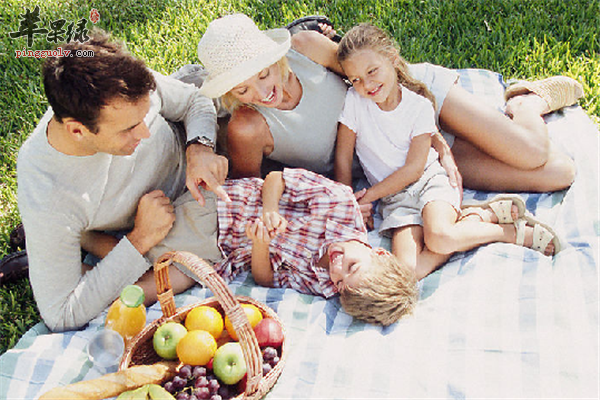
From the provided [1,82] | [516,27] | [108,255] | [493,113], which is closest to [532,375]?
[493,113]

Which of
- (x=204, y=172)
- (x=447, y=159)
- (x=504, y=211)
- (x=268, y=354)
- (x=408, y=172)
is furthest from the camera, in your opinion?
(x=447, y=159)

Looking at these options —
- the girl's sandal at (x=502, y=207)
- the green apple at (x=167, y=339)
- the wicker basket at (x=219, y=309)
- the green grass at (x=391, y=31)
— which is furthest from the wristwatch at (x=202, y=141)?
the green grass at (x=391, y=31)

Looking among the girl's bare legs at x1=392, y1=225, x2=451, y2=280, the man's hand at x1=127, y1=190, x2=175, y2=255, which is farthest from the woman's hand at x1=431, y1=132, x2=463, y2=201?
the man's hand at x1=127, y1=190, x2=175, y2=255

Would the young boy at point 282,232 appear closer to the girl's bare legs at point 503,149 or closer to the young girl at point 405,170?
the young girl at point 405,170

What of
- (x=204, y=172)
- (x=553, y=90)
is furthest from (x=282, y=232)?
(x=553, y=90)

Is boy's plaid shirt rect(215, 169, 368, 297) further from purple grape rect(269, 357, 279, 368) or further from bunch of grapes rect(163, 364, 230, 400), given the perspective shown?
bunch of grapes rect(163, 364, 230, 400)

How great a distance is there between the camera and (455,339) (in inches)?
95.0

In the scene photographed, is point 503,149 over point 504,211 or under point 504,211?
over

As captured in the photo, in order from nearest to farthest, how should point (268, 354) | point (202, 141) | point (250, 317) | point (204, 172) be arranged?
point (268, 354) < point (250, 317) < point (204, 172) < point (202, 141)

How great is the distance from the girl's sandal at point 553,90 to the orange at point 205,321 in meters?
2.30

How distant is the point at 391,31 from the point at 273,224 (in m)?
2.55

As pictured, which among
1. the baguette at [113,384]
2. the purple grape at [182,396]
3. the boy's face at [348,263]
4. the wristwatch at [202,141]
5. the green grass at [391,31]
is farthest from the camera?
the green grass at [391,31]

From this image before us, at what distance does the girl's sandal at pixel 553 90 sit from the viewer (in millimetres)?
3451

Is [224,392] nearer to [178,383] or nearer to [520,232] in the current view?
[178,383]
